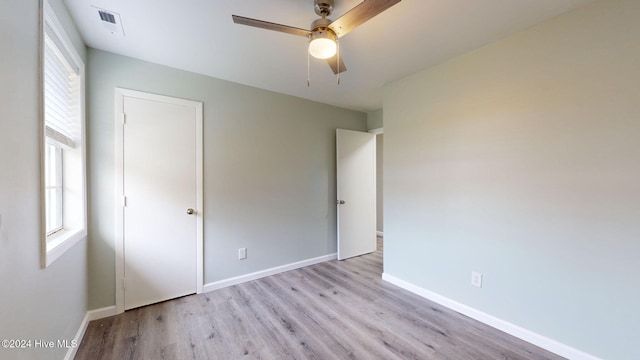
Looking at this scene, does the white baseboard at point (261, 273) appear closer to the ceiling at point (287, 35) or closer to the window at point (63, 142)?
the window at point (63, 142)

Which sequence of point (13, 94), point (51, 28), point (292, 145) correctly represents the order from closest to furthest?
point (13, 94), point (51, 28), point (292, 145)

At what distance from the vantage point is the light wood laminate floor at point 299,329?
6.11 feet

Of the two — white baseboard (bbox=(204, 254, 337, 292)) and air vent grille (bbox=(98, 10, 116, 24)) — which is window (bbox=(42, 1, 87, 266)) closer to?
air vent grille (bbox=(98, 10, 116, 24))

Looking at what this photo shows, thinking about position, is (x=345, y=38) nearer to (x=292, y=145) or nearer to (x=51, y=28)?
(x=292, y=145)

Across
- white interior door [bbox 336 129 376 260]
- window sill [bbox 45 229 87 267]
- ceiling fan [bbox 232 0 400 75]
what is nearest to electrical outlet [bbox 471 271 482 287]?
white interior door [bbox 336 129 376 260]

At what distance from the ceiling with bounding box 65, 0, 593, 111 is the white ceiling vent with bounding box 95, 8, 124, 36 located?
21mm

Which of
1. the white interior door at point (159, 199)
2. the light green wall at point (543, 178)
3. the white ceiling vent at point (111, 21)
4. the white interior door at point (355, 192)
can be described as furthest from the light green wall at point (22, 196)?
the white interior door at point (355, 192)

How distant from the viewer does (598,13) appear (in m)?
1.66

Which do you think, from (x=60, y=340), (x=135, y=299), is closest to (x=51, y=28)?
(x=60, y=340)

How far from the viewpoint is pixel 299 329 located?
7.09 ft

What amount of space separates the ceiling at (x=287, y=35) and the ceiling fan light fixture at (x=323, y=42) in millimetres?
241

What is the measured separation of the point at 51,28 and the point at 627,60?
3.60 meters

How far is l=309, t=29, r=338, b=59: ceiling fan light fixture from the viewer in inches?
62.3

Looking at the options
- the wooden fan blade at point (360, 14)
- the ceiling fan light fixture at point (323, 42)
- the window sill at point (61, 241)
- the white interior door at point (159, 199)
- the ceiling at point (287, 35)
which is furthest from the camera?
the white interior door at point (159, 199)
